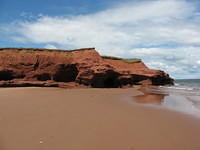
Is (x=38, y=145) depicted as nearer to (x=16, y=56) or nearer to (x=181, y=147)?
(x=181, y=147)

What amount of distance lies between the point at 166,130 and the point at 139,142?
4.17 feet

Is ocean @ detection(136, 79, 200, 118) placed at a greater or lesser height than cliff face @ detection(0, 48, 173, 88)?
lesser

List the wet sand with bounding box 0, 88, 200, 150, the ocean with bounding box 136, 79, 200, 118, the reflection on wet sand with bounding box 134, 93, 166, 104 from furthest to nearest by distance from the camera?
the reflection on wet sand with bounding box 134, 93, 166, 104 → the ocean with bounding box 136, 79, 200, 118 → the wet sand with bounding box 0, 88, 200, 150

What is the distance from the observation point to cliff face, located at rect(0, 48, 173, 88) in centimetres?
2069

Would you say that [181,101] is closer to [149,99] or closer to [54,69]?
[149,99]

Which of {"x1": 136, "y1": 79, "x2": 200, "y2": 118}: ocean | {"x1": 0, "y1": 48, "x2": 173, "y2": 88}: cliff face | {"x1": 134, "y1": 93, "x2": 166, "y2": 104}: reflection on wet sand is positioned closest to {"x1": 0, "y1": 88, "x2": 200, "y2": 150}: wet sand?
{"x1": 136, "y1": 79, "x2": 200, "y2": 118}: ocean

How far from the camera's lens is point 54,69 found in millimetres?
21875

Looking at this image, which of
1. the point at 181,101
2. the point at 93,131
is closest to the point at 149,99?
the point at 181,101

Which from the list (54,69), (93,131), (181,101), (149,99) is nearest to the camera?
(93,131)

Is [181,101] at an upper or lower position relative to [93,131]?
lower

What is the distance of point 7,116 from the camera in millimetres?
5738

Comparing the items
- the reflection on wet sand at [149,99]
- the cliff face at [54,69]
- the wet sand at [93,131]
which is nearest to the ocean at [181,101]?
the reflection on wet sand at [149,99]

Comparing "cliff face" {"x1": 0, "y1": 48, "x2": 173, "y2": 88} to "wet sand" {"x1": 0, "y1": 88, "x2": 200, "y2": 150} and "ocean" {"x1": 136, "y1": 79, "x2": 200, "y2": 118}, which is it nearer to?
"ocean" {"x1": 136, "y1": 79, "x2": 200, "y2": 118}

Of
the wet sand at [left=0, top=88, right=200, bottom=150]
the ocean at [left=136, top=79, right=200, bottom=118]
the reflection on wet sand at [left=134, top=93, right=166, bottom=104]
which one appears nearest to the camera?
the wet sand at [left=0, top=88, right=200, bottom=150]
